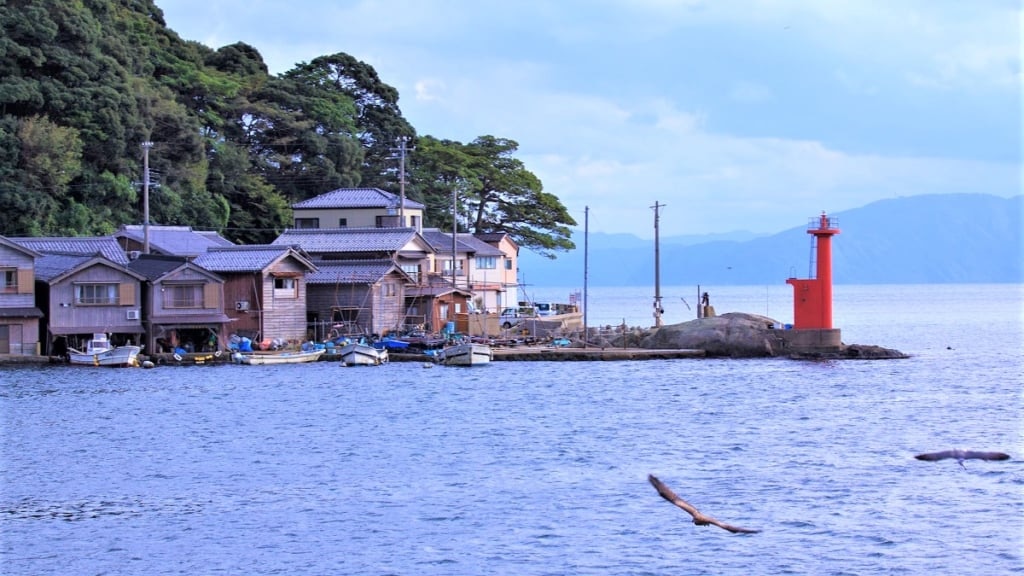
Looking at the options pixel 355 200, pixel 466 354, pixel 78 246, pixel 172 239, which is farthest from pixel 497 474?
pixel 355 200

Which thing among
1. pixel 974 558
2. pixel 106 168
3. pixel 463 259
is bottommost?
pixel 974 558

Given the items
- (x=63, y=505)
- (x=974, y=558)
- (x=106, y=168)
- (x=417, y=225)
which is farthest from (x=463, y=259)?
(x=974, y=558)

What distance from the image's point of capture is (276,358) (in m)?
53.4

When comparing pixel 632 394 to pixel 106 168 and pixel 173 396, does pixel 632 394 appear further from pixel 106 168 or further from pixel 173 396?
pixel 106 168

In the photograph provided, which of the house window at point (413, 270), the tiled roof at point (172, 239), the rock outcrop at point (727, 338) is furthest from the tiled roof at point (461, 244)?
the rock outcrop at point (727, 338)

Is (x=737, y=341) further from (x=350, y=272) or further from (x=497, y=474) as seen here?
(x=497, y=474)

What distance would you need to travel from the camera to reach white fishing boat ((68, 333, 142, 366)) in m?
50.8

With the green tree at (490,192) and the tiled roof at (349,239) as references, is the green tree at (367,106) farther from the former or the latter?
the tiled roof at (349,239)

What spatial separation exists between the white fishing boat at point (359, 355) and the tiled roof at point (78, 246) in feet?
34.3

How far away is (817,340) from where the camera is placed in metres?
54.7

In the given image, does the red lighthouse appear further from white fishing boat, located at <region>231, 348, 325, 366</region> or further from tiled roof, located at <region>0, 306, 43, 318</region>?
tiled roof, located at <region>0, 306, 43, 318</region>

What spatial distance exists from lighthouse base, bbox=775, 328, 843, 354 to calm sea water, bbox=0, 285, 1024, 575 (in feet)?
15.4

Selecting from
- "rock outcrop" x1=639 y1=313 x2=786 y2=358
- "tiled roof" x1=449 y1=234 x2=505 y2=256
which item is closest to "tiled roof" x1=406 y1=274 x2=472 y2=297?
"tiled roof" x1=449 y1=234 x2=505 y2=256

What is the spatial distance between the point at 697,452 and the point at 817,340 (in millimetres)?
25263
